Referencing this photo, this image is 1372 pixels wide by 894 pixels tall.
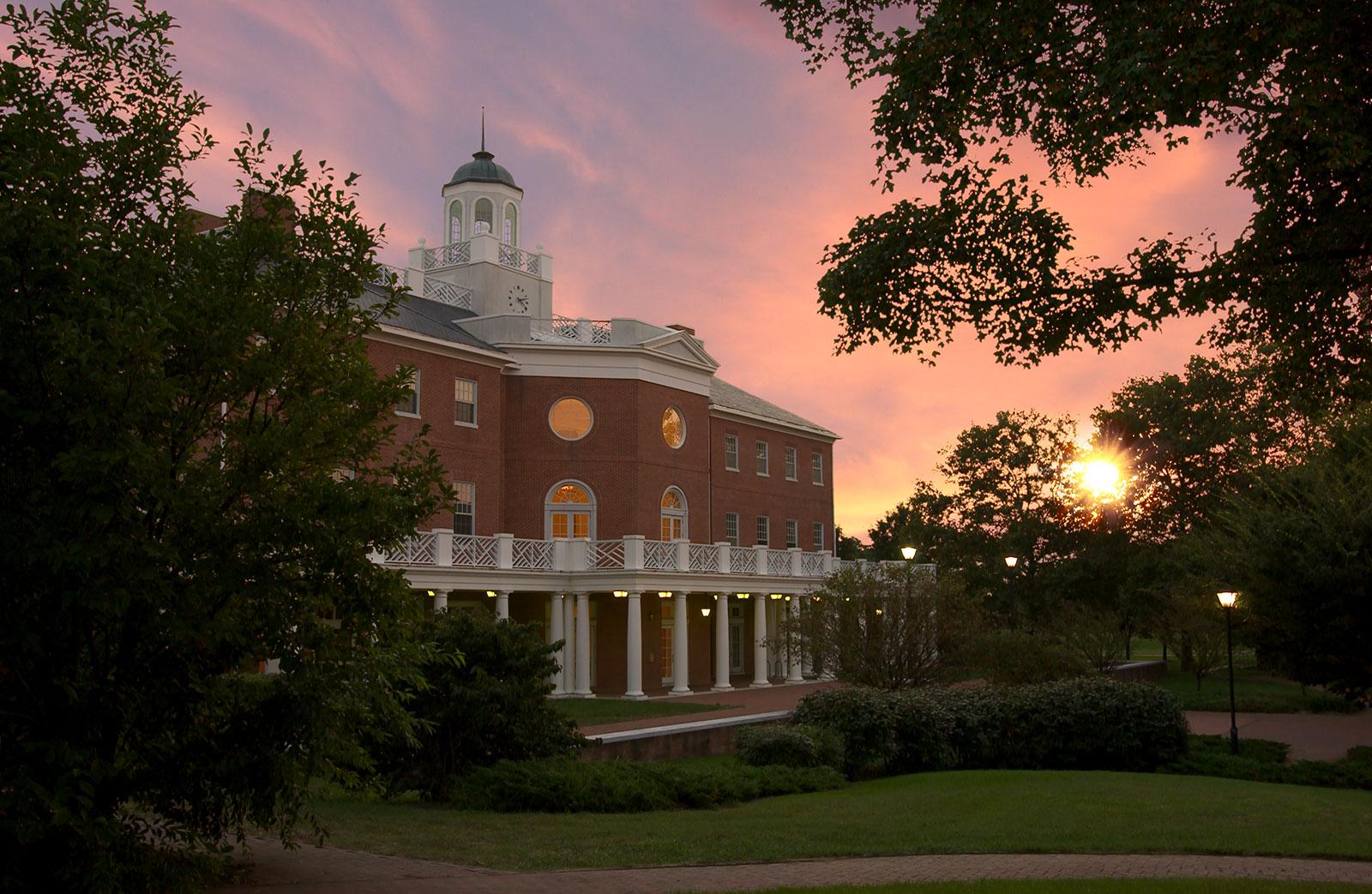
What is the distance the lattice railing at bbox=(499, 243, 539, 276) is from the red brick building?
0.06 meters

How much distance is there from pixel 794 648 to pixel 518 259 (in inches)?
735

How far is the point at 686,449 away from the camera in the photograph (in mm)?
40906

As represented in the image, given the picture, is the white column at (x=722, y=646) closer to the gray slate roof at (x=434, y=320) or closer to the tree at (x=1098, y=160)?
the gray slate roof at (x=434, y=320)

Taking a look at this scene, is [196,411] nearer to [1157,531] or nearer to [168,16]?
[168,16]

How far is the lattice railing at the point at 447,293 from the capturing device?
4119 centimetres

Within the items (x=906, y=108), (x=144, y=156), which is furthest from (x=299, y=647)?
(x=906, y=108)

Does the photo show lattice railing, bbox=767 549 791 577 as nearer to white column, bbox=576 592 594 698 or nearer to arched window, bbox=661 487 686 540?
arched window, bbox=661 487 686 540

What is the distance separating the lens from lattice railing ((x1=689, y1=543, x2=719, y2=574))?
38.6m

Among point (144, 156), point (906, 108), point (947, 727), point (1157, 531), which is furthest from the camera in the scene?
point (1157, 531)

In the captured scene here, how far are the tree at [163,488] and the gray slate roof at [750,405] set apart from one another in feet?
111

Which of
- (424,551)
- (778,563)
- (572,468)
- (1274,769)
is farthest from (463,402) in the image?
(1274,769)

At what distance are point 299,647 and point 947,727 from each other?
13654mm

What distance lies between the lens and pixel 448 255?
43469mm

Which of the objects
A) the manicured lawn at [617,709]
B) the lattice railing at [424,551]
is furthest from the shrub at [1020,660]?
the lattice railing at [424,551]
